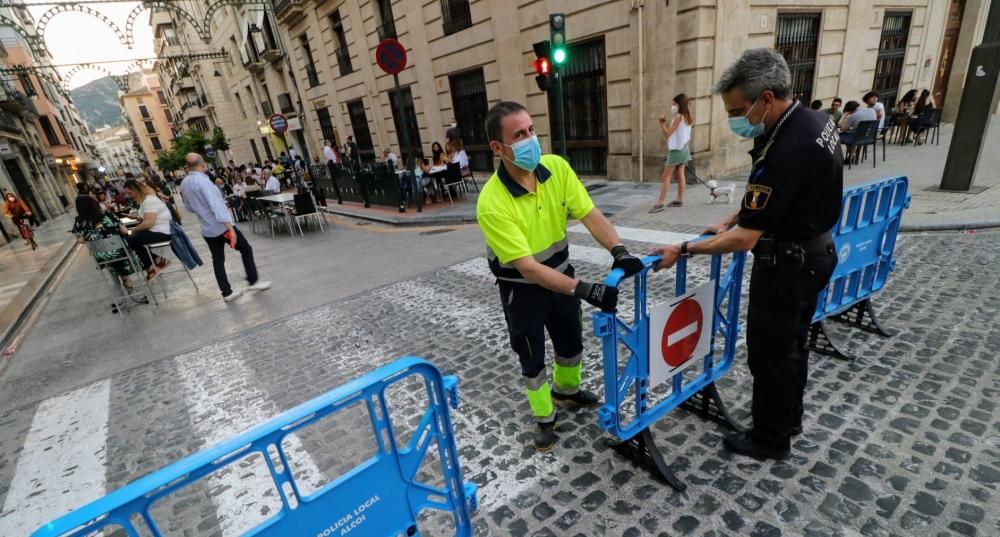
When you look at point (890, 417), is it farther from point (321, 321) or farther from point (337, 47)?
point (337, 47)

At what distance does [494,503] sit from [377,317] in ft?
10.9

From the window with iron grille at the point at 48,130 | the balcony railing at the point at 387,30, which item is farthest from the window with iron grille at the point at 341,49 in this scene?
the window with iron grille at the point at 48,130

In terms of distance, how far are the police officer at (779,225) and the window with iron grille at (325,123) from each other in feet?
83.0

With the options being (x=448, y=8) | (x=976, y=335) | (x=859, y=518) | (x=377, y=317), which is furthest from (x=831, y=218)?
(x=448, y=8)

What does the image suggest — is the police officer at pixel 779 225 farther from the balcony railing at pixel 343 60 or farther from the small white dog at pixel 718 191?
the balcony railing at pixel 343 60

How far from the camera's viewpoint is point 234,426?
3621 millimetres

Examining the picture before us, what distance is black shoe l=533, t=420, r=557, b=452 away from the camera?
287 centimetres

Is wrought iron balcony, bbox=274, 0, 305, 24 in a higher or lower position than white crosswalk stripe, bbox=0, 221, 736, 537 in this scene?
higher

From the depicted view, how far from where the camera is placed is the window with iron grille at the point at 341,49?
20.7m

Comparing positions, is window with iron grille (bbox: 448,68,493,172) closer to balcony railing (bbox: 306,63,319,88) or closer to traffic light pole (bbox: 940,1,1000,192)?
traffic light pole (bbox: 940,1,1000,192)

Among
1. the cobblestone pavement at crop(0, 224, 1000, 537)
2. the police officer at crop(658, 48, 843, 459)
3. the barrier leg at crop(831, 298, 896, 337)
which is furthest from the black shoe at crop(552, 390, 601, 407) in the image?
the barrier leg at crop(831, 298, 896, 337)

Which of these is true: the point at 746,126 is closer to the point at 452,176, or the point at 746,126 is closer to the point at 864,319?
the point at 864,319

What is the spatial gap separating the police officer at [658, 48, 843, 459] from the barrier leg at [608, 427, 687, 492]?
59cm

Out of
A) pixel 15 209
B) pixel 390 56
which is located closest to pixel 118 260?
pixel 390 56
